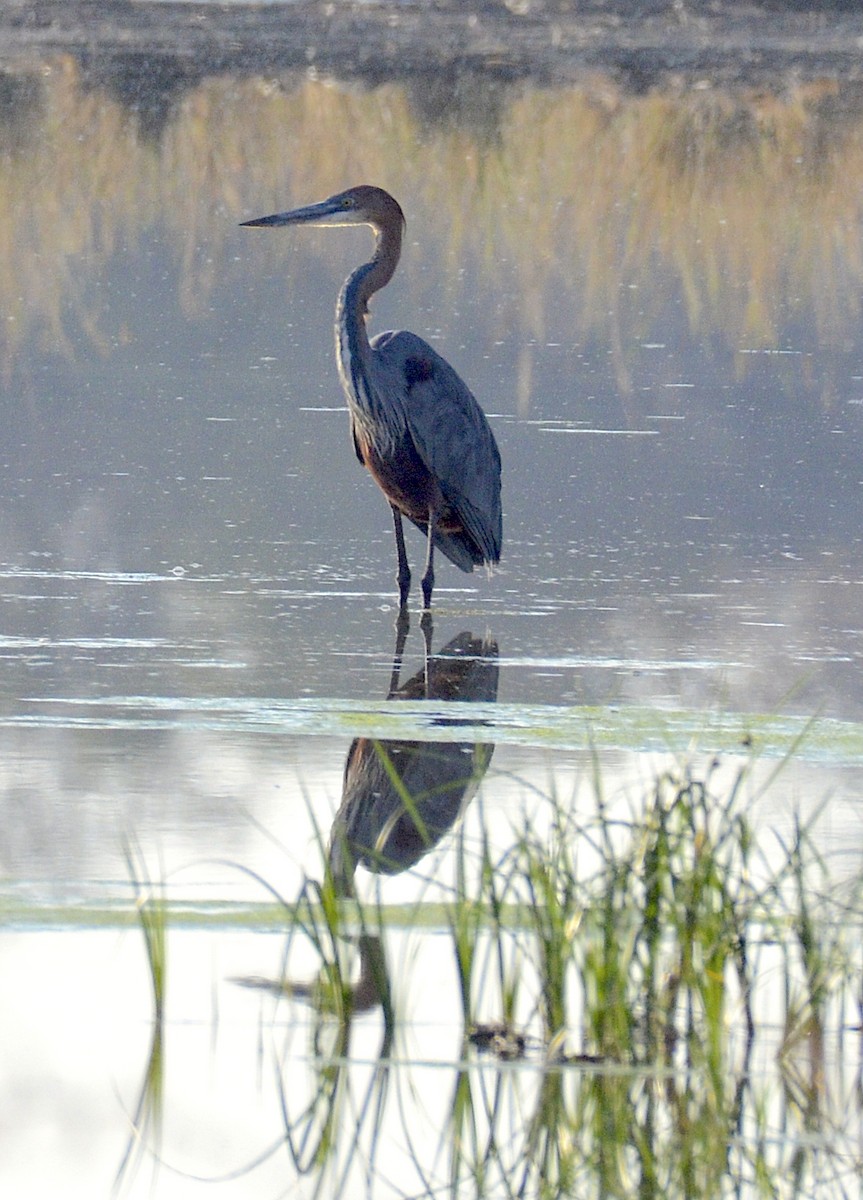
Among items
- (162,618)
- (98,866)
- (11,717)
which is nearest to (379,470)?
(162,618)

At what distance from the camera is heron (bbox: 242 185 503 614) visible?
792 cm

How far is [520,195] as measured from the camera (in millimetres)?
18141

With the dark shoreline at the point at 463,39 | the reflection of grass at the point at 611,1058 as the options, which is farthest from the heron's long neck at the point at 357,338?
the dark shoreline at the point at 463,39

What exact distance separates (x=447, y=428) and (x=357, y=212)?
1.10 meters

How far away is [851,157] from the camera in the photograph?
19969 millimetres

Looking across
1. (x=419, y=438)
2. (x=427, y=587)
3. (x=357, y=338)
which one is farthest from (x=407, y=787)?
(x=357, y=338)

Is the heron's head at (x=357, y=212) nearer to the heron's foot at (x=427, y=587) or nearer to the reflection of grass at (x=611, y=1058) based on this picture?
the heron's foot at (x=427, y=587)

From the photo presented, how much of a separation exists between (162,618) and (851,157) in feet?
44.0

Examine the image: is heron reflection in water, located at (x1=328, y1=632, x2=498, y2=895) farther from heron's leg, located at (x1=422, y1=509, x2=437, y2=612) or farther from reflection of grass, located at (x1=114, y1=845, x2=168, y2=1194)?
heron's leg, located at (x1=422, y1=509, x2=437, y2=612)

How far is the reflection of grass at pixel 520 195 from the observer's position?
14.6m

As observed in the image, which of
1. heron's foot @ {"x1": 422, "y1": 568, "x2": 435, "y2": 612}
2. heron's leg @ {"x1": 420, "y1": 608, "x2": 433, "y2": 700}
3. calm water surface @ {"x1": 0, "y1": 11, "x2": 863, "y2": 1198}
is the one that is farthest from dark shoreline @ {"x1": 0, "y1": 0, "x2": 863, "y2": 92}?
heron's leg @ {"x1": 420, "y1": 608, "x2": 433, "y2": 700}

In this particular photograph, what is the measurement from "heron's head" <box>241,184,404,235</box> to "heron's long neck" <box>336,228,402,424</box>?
0.84ft

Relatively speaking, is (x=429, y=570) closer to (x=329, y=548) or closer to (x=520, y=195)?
(x=329, y=548)

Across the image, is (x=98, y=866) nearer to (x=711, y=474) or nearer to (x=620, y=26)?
(x=711, y=474)
